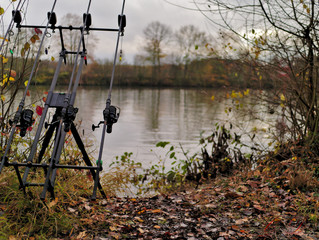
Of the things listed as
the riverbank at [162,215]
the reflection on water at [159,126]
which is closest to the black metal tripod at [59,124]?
the riverbank at [162,215]

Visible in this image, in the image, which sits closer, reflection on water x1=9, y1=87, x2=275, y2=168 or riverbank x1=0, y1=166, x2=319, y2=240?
riverbank x1=0, y1=166, x2=319, y2=240

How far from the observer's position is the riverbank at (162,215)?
3303mm

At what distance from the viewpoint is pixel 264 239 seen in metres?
3.40

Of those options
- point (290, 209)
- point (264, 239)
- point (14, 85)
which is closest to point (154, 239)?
point (264, 239)

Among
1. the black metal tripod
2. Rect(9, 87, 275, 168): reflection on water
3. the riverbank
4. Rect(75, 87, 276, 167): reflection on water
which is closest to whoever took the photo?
the black metal tripod

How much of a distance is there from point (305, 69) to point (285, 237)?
3210 millimetres

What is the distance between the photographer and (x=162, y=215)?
160 inches

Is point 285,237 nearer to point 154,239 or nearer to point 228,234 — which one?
point 228,234

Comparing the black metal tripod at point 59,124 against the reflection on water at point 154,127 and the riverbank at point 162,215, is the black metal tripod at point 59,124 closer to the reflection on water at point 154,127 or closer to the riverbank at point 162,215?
the riverbank at point 162,215

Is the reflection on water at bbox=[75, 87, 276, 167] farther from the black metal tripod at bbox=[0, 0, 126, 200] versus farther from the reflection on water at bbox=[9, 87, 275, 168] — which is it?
the black metal tripod at bbox=[0, 0, 126, 200]

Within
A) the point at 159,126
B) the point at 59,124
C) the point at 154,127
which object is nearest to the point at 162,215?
the point at 59,124

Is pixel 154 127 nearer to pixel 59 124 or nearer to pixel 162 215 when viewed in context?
pixel 162 215

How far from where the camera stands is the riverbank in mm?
3303

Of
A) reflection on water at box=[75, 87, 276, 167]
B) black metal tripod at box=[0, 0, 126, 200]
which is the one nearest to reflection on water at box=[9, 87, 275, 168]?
reflection on water at box=[75, 87, 276, 167]
